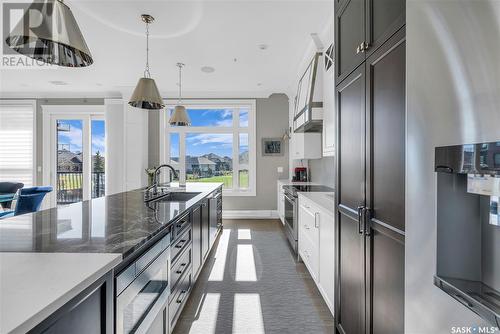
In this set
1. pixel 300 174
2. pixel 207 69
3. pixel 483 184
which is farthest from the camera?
pixel 300 174

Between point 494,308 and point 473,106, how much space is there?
43cm

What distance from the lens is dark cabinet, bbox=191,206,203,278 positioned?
2416 mm

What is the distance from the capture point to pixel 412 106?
31.5 inches

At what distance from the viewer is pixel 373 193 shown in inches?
48.3

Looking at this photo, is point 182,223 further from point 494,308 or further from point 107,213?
point 494,308

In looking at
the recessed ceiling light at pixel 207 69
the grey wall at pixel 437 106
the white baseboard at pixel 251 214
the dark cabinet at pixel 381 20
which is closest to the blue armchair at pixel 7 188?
the white baseboard at pixel 251 214

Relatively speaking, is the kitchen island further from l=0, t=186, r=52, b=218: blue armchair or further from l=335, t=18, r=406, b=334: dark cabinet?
l=0, t=186, r=52, b=218: blue armchair

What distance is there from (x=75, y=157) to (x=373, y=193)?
23.8 feet

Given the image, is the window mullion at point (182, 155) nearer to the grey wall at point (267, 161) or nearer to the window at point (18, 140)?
the grey wall at point (267, 161)

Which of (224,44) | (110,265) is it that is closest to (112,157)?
(224,44)

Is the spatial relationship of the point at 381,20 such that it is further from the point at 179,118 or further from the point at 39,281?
the point at 179,118

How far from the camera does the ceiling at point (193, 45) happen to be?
9.30ft

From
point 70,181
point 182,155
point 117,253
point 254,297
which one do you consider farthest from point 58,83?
point 117,253

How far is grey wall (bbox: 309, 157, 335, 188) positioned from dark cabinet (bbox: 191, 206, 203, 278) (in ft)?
6.87
